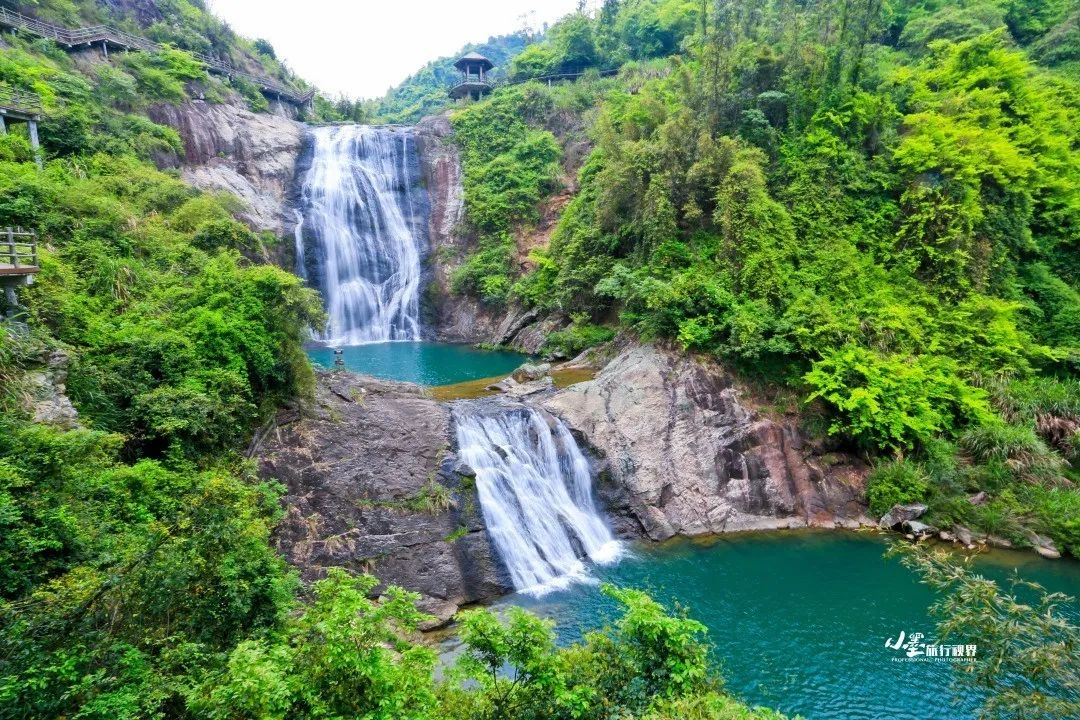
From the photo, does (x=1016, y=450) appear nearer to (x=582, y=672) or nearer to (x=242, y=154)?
(x=582, y=672)

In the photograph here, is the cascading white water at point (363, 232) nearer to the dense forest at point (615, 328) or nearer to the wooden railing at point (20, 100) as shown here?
the dense forest at point (615, 328)

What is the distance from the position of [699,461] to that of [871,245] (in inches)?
396

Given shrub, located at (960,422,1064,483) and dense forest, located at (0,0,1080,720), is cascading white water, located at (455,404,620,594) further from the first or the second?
shrub, located at (960,422,1064,483)

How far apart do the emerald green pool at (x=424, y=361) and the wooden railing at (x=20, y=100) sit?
12.1 metres

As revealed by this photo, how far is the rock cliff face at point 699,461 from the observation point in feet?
51.3

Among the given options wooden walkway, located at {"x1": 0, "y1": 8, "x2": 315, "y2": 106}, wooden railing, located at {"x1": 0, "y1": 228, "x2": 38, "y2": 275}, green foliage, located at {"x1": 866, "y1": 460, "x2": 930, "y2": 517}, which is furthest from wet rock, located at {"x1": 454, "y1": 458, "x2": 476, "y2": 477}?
wooden walkway, located at {"x1": 0, "y1": 8, "x2": 315, "y2": 106}

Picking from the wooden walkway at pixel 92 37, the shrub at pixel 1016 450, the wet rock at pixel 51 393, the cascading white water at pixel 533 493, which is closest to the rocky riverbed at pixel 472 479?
the cascading white water at pixel 533 493

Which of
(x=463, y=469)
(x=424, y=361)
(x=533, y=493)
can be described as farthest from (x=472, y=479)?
(x=424, y=361)

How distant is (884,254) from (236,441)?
2038 centimetres

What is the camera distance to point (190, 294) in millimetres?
12312

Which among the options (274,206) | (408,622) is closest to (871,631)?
(408,622)

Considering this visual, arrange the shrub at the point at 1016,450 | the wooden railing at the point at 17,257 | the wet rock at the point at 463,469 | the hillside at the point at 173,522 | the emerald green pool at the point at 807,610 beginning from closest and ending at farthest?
the hillside at the point at 173,522 < the wooden railing at the point at 17,257 < the emerald green pool at the point at 807,610 < the wet rock at the point at 463,469 < the shrub at the point at 1016,450

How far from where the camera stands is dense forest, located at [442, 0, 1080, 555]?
51.2 feet

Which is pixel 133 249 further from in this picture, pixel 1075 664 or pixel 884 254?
pixel 884 254
